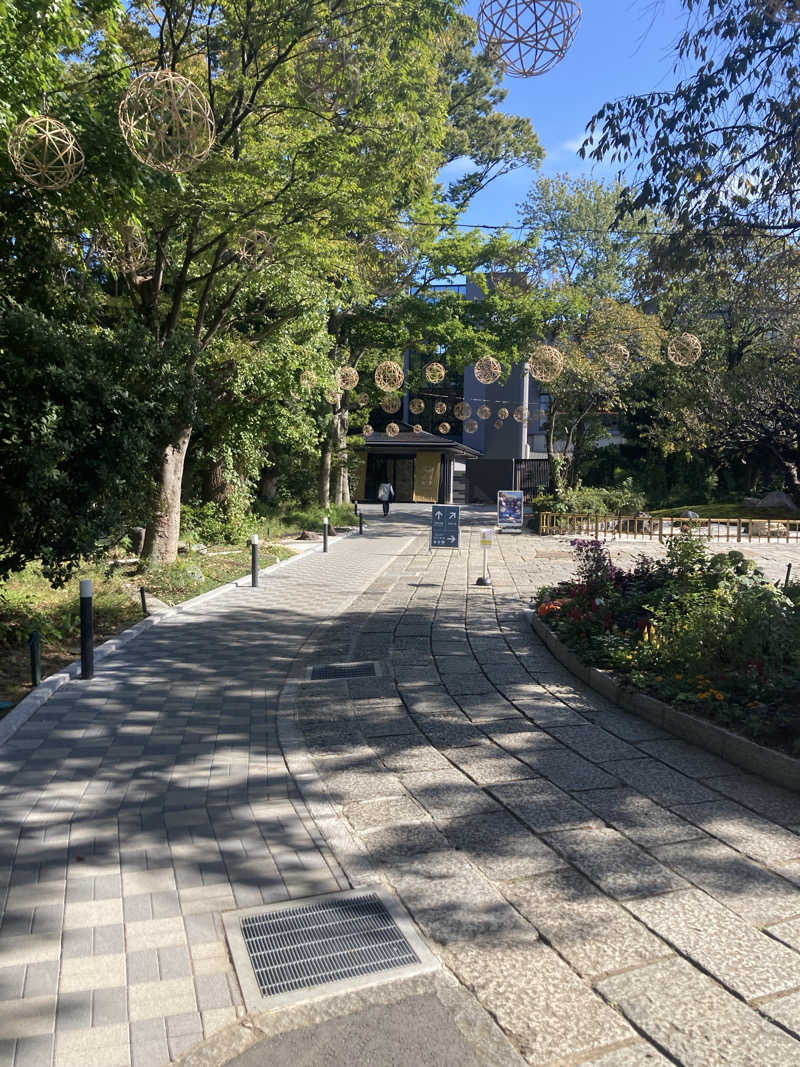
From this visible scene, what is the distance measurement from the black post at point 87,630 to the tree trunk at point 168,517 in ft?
21.4

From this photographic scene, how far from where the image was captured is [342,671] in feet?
26.3

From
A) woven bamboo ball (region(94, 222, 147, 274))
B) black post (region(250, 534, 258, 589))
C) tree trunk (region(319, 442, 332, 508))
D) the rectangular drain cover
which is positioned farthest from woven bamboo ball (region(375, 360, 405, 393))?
the rectangular drain cover

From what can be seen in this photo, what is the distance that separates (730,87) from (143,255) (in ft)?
28.7

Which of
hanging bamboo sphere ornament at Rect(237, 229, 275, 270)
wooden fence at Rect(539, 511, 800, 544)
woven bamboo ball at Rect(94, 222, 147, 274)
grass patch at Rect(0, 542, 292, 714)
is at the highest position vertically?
hanging bamboo sphere ornament at Rect(237, 229, 275, 270)

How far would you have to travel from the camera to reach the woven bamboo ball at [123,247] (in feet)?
32.5

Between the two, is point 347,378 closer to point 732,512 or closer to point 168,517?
point 168,517

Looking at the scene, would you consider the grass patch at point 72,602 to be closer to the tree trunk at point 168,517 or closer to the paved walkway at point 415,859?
the tree trunk at point 168,517

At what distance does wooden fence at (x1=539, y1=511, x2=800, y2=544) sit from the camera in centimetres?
2456

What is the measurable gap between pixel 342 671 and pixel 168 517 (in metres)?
7.44

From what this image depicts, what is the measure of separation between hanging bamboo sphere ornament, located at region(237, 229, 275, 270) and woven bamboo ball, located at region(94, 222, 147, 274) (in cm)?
156

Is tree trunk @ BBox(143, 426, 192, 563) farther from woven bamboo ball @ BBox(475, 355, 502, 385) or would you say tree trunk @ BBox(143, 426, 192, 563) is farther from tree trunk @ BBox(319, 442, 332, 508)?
tree trunk @ BBox(319, 442, 332, 508)

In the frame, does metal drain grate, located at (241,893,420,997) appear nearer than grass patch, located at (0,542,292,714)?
Yes

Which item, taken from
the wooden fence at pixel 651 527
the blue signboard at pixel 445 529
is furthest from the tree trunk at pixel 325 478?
the blue signboard at pixel 445 529

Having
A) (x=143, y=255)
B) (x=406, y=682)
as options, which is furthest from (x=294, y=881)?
(x=143, y=255)
